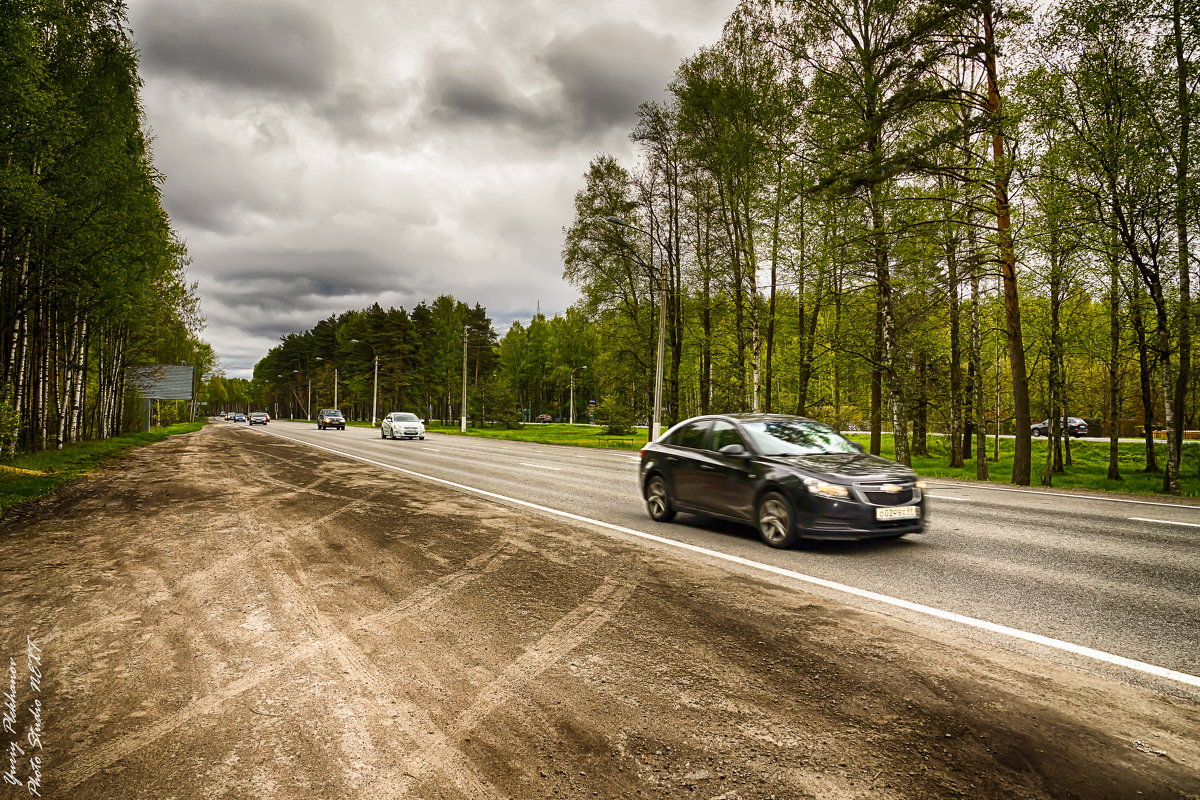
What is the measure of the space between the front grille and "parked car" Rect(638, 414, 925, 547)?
11 millimetres

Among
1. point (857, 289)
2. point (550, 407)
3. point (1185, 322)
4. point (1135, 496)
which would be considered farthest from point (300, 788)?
point (550, 407)

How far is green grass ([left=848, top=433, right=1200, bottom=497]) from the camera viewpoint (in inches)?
808

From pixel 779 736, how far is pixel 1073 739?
1383 millimetres

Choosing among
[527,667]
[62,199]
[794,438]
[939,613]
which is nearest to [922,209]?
[794,438]

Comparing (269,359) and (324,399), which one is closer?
(324,399)

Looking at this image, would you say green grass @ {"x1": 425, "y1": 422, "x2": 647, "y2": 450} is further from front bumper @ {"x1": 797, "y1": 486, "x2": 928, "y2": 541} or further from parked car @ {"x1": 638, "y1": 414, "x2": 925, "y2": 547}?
front bumper @ {"x1": 797, "y1": 486, "x2": 928, "y2": 541}

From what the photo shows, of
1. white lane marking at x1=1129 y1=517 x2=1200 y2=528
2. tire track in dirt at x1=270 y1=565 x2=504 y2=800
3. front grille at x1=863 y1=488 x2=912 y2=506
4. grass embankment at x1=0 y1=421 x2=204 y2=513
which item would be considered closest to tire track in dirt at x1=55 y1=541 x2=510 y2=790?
tire track in dirt at x1=270 y1=565 x2=504 y2=800

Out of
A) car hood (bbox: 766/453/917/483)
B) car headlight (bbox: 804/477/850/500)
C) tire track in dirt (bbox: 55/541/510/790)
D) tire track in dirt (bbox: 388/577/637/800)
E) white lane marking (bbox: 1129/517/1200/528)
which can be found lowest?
tire track in dirt (bbox: 55/541/510/790)

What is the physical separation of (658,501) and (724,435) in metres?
1.52

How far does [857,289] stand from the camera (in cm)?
1786

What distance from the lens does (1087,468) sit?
2639 centimetres

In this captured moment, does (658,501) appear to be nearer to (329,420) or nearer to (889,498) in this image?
(889,498)

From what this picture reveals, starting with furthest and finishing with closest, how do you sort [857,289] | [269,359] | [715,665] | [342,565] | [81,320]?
[269,359]
[81,320]
[857,289]
[342,565]
[715,665]

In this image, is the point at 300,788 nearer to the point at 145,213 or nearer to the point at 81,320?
the point at 145,213
